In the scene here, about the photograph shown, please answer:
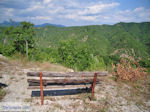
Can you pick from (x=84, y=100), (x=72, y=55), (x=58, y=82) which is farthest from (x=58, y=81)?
(x=72, y=55)

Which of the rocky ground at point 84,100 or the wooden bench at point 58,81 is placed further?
the rocky ground at point 84,100

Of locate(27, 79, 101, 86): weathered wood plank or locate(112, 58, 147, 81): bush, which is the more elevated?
locate(27, 79, 101, 86): weathered wood plank

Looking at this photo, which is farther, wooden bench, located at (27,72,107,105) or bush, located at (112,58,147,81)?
bush, located at (112,58,147,81)

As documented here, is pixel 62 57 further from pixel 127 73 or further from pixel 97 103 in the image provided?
pixel 97 103

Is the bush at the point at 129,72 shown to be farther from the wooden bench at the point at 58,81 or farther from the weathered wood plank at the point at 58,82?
the weathered wood plank at the point at 58,82

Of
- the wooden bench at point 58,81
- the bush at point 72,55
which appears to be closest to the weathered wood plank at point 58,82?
the wooden bench at point 58,81

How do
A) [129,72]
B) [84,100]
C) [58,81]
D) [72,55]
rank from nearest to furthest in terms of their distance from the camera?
[58,81], [84,100], [129,72], [72,55]

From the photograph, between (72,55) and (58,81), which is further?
(72,55)

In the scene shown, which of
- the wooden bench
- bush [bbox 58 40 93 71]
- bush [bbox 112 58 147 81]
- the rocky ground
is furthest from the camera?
bush [bbox 58 40 93 71]

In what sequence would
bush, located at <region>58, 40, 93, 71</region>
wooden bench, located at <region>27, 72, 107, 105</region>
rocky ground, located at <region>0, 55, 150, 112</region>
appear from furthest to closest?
bush, located at <region>58, 40, 93, 71</region>
rocky ground, located at <region>0, 55, 150, 112</region>
wooden bench, located at <region>27, 72, 107, 105</region>

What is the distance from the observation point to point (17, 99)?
3506 millimetres

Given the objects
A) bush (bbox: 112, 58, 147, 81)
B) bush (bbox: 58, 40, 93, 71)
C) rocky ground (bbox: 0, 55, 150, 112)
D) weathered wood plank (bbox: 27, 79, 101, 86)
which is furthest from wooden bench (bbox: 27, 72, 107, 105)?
bush (bbox: 58, 40, 93, 71)

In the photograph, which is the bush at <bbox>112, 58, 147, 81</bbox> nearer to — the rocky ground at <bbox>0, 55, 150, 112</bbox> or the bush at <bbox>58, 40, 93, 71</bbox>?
the rocky ground at <bbox>0, 55, 150, 112</bbox>

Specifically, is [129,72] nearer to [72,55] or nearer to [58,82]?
[58,82]
